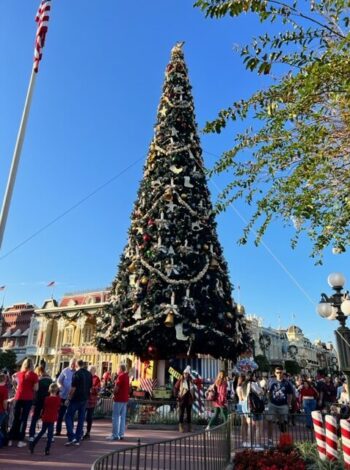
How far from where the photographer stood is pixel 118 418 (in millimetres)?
9344

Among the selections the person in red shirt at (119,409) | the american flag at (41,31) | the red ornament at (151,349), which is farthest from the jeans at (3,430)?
the american flag at (41,31)

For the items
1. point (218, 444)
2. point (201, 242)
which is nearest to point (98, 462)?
point (218, 444)

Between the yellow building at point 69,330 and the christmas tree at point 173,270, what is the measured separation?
91.4 ft

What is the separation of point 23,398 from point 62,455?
1516 mm

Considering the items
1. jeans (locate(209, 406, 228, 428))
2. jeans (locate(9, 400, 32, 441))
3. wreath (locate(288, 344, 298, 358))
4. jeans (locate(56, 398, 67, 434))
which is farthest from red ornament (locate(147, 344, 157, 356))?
wreath (locate(288, 344, 298, 358))

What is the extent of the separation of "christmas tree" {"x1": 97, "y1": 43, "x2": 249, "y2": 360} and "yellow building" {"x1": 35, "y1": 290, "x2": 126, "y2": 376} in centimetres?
2786

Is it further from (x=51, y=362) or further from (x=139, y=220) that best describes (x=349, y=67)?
(x=51, y=362)

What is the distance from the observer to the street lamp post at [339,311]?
333 inches

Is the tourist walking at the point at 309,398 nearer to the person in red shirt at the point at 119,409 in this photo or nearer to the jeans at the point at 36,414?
the person in red shirt at the point at 119,409

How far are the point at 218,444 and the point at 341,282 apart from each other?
5.68 m

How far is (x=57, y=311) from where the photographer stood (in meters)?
48.3

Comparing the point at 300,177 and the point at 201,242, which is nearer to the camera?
the point at 300,177

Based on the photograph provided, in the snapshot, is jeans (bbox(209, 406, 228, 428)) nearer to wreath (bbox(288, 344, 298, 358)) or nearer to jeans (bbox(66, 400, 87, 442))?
jeans (bbox(66, 400, 87, 442))

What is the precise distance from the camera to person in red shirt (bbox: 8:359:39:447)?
8.23 m
